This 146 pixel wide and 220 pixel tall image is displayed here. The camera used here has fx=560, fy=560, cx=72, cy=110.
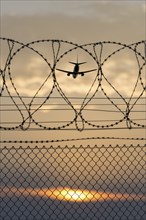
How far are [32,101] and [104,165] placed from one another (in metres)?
1.88

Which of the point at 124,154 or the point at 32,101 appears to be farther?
the point at 124,154

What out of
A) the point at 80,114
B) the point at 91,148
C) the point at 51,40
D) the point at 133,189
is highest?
the point at 51,40

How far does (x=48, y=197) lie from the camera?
9.59 m

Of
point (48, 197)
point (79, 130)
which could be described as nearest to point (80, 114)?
point (79, 130)

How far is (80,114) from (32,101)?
2.75 ft

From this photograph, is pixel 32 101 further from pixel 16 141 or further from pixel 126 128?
pixel 126 128

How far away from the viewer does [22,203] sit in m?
9.45

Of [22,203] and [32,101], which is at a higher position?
[32,101]

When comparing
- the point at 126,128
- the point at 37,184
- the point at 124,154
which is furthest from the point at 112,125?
the point at 37,184

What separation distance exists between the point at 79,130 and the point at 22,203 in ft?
5.12

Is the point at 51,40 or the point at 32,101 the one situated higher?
the point at 51,40

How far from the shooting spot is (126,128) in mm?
9773

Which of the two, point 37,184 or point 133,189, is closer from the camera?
point 37,184

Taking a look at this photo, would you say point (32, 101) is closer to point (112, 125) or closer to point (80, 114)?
point (80, 114)
